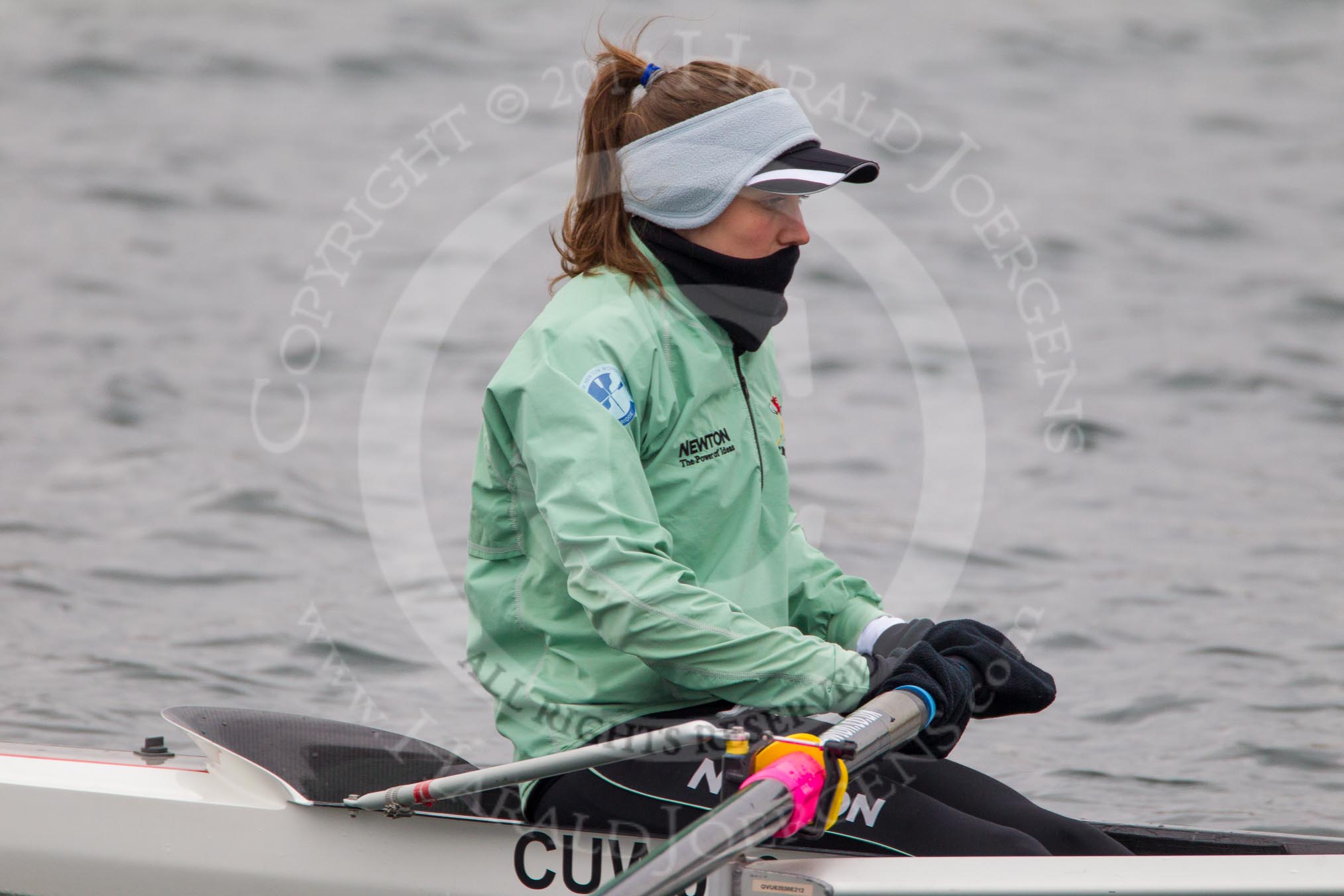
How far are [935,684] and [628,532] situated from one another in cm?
52

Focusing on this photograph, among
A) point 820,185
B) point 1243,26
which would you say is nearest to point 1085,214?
point 1243,26

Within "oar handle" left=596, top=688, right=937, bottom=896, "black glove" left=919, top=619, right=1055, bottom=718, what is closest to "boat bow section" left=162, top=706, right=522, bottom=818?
"oar handle" left=596, top=688, right=937, bottom=896

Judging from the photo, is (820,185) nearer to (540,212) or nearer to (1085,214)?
(540,212)

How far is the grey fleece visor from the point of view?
2246mm

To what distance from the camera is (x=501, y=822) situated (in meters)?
2.31

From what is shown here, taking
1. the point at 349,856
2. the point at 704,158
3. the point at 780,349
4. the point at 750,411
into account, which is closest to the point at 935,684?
the point at 750,411

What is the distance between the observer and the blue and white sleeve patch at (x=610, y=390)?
210 cm

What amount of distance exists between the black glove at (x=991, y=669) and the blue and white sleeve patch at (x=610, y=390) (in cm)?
63

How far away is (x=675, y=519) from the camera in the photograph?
2.23 m

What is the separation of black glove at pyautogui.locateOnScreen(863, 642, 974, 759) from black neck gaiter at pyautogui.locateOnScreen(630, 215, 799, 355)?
55cm

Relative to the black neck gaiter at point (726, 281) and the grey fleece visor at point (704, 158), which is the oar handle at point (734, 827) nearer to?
the black neck gaiter at point (726, 281)

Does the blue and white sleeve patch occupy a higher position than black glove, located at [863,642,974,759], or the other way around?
the blue and white sleeve patch

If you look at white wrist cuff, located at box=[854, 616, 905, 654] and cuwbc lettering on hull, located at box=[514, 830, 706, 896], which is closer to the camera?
cuwbc lettering on hull, located at box=[514, 830, 706, 896]

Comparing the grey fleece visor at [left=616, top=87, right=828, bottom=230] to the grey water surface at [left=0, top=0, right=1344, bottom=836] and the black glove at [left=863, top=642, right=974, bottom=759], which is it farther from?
the black glove at [left=863, top=642, right=974, bottom=759]
